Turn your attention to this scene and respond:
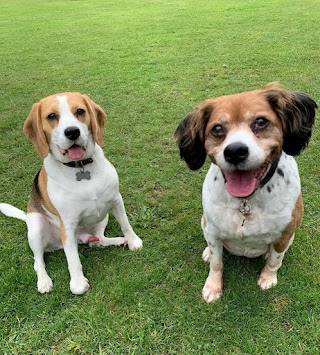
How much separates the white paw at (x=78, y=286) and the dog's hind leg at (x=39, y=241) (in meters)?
0.21

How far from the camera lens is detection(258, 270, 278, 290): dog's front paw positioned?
3.10 meters

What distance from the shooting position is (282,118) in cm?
235

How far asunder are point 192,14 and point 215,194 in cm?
1275

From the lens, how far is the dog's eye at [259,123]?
2.29m

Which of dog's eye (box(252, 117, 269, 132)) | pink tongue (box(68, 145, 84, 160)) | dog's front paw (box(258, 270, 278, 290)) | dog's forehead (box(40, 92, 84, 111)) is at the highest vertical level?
dog's eye (box(252, 117, 269, 132))

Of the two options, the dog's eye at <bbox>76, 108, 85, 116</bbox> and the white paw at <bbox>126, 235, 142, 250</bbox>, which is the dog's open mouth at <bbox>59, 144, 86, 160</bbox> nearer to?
the dog's eye at <bbox>76, 108, 85, 116</bbox>

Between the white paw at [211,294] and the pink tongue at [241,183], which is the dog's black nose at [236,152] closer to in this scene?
the pink tongue at [241,183]

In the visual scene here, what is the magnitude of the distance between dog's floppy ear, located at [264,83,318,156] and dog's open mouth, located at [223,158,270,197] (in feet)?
0.73

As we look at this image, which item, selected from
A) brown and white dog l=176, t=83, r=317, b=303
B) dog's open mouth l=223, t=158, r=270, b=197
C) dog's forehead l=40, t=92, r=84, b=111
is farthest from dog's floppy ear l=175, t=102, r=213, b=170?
dog's forehead l=40, t=92, r=84, b=111

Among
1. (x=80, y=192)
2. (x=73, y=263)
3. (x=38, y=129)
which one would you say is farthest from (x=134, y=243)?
(x=38, y=129)

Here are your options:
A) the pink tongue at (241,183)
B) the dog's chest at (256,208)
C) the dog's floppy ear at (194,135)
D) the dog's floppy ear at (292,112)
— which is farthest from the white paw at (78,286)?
the dog's floppy ear at (292,112)

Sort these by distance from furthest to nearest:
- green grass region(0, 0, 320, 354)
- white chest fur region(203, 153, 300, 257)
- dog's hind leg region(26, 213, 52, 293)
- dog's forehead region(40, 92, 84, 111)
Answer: dog's hind leg region(26, 213, 52, 293), dog's forehead region(40, 92, 84, 111), green grass region(0, 0, 320, 354), white chest fur region(203, 153, 300, 257)

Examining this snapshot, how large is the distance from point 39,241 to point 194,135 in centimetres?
169

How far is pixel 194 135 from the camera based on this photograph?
100 inches
